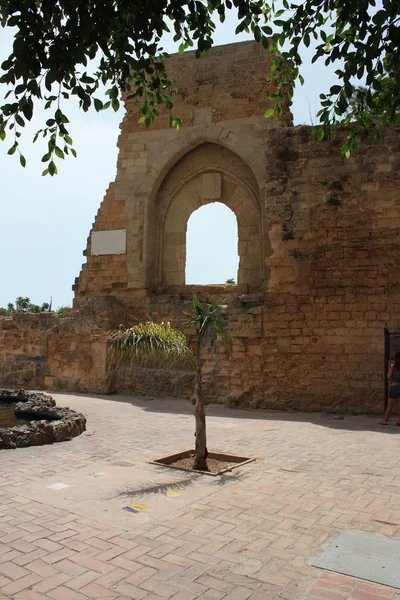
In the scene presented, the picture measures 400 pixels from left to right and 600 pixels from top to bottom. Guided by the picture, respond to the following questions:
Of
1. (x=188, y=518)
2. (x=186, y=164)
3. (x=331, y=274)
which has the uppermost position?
(x=186, y=164)

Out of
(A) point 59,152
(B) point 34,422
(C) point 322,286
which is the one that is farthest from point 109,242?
(A) point 59,152

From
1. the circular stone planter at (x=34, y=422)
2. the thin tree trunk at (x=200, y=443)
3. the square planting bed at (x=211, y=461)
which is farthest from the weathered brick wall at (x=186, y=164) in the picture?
the thin tree trunk at (x=200, y=443)

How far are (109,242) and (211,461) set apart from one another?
33.3ft

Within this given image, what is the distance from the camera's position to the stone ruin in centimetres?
957

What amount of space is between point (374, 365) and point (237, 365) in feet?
8.75

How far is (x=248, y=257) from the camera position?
557 inches

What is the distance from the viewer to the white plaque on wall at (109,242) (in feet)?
48.3

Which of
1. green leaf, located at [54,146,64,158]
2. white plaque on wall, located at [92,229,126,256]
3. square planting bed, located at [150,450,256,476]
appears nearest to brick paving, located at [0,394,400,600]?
square planting bed, located at [150,450,256,476]

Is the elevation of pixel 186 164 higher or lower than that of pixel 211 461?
higher

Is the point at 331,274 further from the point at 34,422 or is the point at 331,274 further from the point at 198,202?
the point at 198,202

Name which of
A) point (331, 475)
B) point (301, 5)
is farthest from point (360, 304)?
point (301, 5)

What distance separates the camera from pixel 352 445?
256 inches

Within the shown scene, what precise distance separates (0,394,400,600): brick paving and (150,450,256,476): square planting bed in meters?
0.16

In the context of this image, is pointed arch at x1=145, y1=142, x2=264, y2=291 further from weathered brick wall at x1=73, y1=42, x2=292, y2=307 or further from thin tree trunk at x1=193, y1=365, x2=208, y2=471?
thin tree trunk at x1=193, y1=365, x2=208, y2=471
